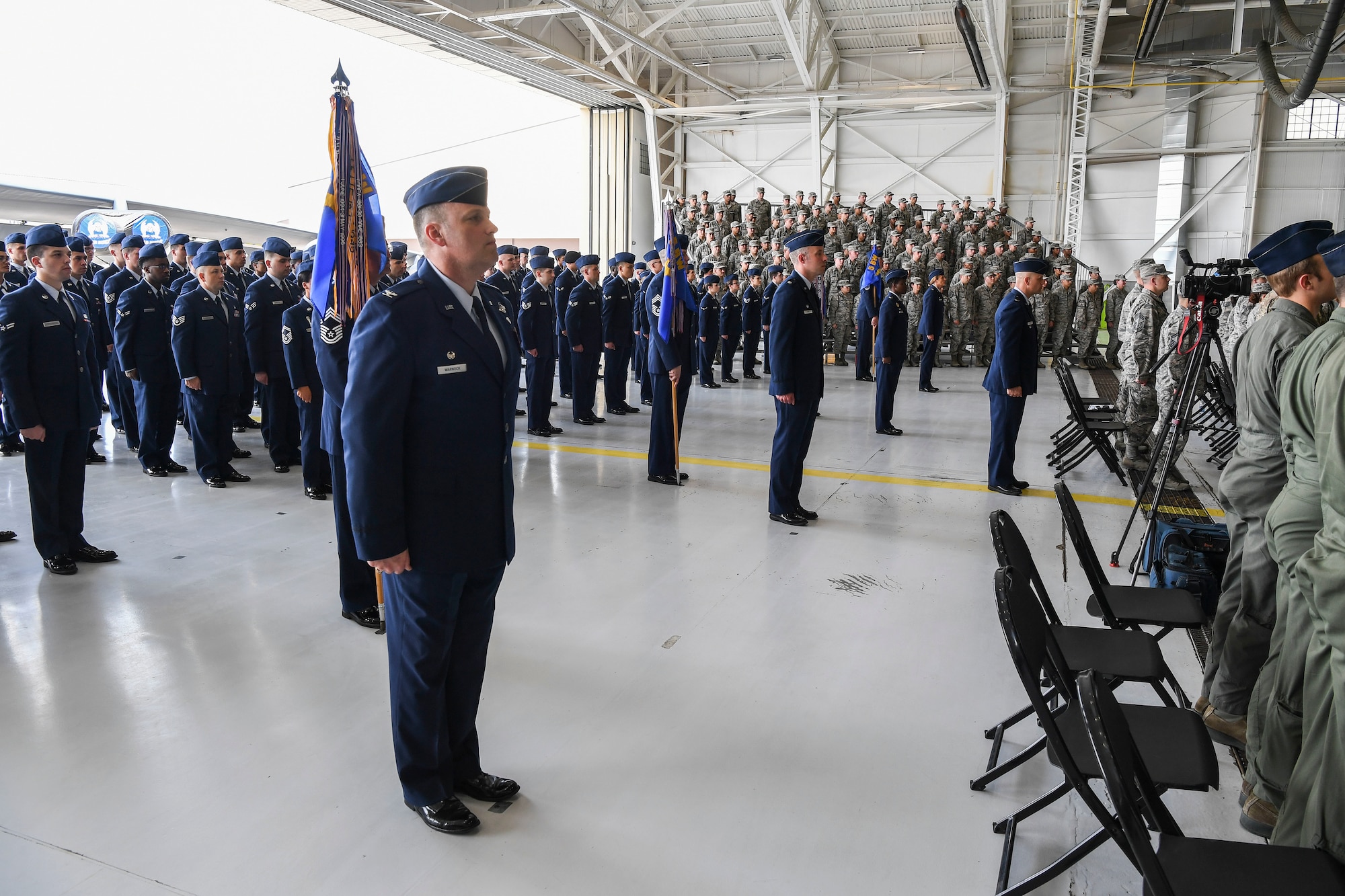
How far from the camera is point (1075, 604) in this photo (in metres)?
4.02

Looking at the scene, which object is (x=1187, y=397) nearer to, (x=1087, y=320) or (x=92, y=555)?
(x=92, y=555)

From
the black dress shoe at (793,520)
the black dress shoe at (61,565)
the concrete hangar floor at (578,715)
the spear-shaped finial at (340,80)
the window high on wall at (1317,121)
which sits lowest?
the concrete hangar floor at (578,715)

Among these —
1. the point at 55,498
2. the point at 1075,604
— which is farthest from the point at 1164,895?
the point at 55,498

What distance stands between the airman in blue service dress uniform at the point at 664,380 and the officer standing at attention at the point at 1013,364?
90.7 inches

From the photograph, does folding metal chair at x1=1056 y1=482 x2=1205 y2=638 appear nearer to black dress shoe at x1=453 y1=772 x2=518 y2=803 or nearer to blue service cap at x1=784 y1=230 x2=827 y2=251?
black dress shoe at x1=453 y1=772 x2=518 y2=803

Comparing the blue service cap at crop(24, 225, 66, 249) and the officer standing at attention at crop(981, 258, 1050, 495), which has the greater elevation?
the blue service cap at crop(24, 225, 66, 249)

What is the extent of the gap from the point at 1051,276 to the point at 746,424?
33.9ft

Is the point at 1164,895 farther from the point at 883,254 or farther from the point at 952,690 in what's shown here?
the point at 883,254

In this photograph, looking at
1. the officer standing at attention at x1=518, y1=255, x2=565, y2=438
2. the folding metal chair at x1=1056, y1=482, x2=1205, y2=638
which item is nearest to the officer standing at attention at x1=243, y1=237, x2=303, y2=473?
the officer standing at attention at x1=518, y1=255, x2=565, y2=438

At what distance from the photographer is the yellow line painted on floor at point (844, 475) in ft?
19.4

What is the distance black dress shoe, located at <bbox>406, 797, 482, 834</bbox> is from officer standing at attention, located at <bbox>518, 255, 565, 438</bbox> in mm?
6141

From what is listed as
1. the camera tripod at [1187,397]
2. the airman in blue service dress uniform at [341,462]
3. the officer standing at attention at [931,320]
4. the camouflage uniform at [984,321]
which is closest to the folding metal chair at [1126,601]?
the camera tripod at [1187,397]

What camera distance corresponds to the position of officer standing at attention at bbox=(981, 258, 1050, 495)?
5.97 meters

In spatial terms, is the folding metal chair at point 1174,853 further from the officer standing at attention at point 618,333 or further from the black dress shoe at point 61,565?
the officer standing at attention at point 618,333
